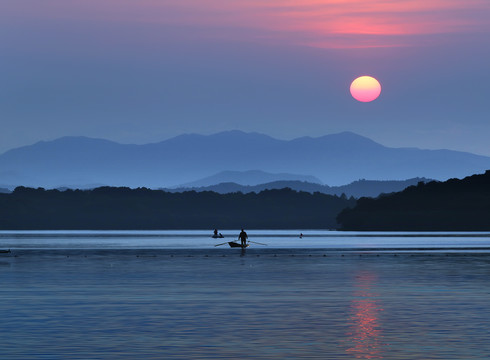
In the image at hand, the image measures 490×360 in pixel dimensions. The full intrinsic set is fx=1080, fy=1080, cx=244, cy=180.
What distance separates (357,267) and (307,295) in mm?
30619

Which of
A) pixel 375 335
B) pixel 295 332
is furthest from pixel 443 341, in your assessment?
pixel 295 332

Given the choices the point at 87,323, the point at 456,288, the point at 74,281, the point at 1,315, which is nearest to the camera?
the point at 87,323

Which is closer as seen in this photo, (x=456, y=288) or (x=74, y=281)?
(x=456, y=288)

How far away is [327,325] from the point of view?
3462 cm

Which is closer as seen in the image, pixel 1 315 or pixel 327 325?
pixel 327 325

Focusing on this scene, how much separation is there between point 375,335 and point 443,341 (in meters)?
2.25

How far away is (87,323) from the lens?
1384 inches

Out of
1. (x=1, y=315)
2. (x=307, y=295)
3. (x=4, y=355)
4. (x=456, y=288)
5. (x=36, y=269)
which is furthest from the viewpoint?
(x=36, y=269)

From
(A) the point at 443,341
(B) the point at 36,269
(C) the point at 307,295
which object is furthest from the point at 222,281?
(A) the point at 443,341

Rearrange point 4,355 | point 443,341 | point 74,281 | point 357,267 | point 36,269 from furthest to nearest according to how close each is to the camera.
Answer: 1. point 357,267
2. point 36,269
3. point 74,281
4. point 443,341
5. point 4,355

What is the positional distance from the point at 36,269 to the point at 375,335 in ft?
148

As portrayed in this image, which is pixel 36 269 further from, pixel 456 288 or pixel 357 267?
pixel 456 288

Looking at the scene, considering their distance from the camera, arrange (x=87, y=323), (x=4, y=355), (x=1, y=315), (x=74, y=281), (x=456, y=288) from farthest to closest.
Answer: (x=74, y=281)
(x=456, y=288)
(x=1, y=315)
(x=87, y=323)
(x=4, y=355)

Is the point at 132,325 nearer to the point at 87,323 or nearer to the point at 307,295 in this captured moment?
the point at 87,323
